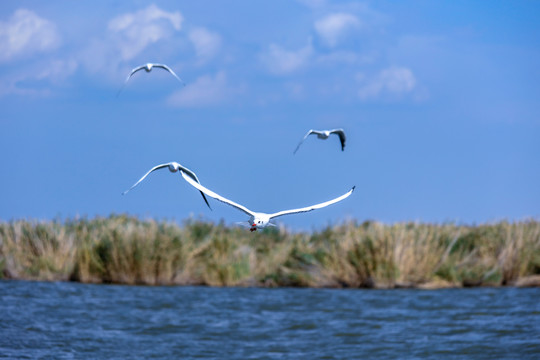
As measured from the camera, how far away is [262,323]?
16953mm

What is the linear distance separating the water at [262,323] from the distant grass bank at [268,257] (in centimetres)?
50

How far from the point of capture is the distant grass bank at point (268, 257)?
66.1 feet

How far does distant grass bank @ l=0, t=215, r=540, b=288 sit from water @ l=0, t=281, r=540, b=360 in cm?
50

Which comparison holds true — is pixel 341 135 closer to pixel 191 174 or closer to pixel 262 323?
pixel 191 174

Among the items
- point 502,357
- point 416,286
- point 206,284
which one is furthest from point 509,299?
Result: point 206,284

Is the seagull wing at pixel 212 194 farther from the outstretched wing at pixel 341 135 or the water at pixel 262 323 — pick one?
the water at pixel 262 323

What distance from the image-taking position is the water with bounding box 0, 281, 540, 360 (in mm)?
14945

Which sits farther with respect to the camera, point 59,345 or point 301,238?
point 301,238

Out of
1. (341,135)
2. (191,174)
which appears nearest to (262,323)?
(341,135)

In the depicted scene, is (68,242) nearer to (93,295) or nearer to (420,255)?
(93,295)

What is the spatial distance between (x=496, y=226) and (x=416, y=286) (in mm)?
4834

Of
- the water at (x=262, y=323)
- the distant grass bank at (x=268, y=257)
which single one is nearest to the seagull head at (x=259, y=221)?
the water at (x=262, y=323)

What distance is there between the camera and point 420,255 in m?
20.1

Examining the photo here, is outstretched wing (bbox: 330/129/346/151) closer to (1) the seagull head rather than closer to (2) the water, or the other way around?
(1) the seagull head
